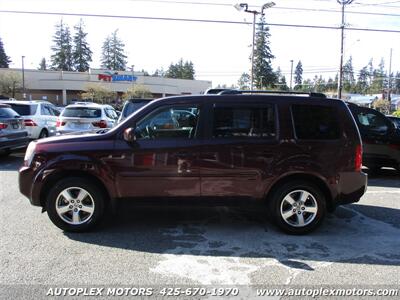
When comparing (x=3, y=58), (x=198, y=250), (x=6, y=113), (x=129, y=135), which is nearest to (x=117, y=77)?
(x=3, y=58)

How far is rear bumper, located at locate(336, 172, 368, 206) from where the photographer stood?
6031 mm

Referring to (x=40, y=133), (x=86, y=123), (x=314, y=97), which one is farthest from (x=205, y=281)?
(x=40, y=133)

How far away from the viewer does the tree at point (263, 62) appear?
88625 mm

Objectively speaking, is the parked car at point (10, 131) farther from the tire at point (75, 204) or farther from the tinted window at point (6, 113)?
the tire at point (75, 204)

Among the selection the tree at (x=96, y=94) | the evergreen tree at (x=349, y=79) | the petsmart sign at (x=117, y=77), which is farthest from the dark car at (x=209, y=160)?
the evergreen tree at (x=349, y=79)

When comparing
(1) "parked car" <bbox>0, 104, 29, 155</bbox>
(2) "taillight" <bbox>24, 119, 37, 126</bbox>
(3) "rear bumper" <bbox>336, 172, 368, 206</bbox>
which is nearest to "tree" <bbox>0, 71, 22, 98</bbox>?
(2) "taillight" <bbox>24, 119, 37, 126</bbox>

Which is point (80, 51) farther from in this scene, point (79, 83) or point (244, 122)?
point (244, 122)

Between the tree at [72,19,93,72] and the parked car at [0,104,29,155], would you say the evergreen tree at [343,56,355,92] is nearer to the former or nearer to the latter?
the tree at [72,19,93,72]

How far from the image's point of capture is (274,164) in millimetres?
5879

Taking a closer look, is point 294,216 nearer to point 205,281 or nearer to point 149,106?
point 205,281

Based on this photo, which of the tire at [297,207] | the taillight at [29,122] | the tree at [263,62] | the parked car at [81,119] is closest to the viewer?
the tire at [297,207]

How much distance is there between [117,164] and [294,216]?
2449 mm

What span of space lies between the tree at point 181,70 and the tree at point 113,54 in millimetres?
19532

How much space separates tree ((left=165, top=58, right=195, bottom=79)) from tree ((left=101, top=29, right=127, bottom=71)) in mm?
19532
